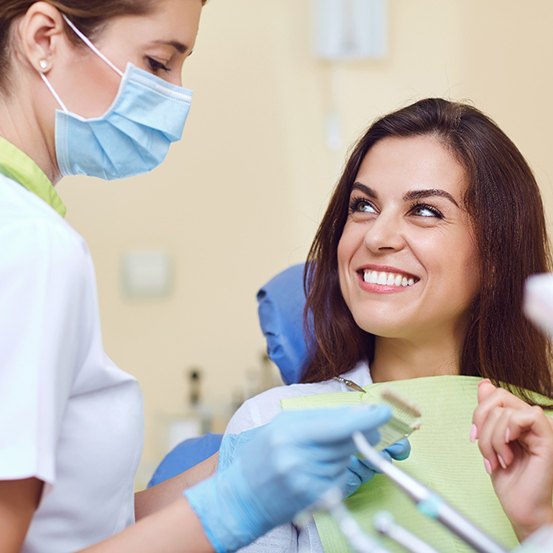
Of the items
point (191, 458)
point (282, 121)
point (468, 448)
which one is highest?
point (282, 121)

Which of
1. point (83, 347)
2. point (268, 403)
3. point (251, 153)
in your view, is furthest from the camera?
point (251, 153)

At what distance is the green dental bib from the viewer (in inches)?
53.7

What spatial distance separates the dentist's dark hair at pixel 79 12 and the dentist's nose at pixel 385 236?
0.56 meters

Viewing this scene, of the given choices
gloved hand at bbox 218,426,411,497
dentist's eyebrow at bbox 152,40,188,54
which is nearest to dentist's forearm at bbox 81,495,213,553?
gloved hand at bbox 218,426,411,497

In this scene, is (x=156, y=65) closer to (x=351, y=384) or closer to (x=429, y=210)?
(x=429, y=210)

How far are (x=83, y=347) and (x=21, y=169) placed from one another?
26 cm

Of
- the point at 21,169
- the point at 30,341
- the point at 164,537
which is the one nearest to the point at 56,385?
the point at 30,341

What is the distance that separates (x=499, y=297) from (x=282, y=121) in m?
1.75

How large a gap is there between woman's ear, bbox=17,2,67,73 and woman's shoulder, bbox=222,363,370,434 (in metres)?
0.68

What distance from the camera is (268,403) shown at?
1540 mm

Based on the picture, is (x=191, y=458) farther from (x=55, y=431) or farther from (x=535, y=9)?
(x=535, y=9)

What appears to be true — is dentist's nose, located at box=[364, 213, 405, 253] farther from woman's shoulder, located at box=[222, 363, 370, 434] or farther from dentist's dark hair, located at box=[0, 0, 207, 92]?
dentist's dark hair, located at box=[0, 0, 207, 92]

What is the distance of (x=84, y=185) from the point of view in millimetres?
3045

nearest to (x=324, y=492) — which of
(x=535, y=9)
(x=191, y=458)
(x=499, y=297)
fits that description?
(x=499, y=297)
